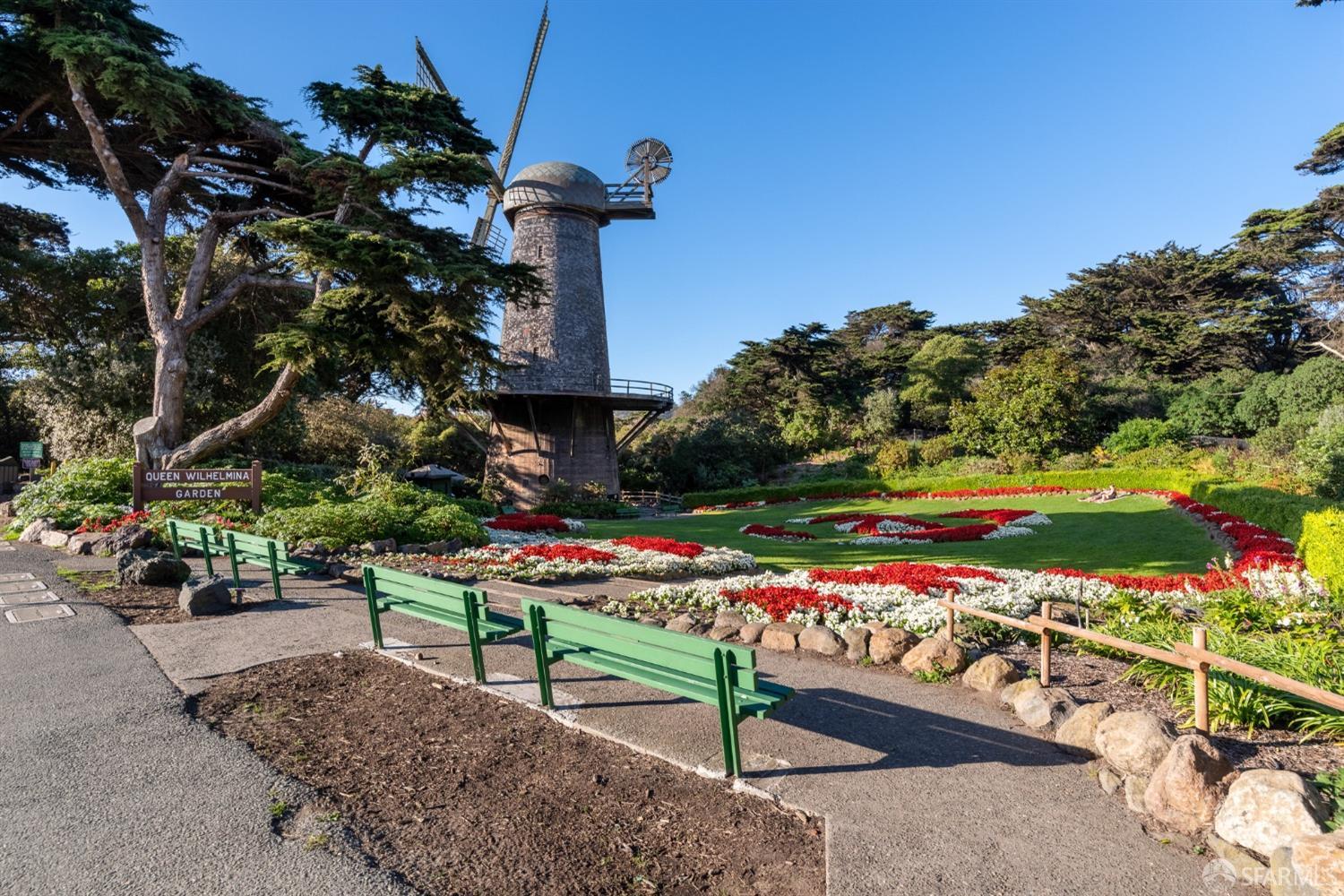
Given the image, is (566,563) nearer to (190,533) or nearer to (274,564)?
(274,564)

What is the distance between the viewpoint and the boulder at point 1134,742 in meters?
3.49

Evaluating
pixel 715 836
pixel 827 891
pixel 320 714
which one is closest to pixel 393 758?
pixel 320 714

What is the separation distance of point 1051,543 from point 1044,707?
37.2ft

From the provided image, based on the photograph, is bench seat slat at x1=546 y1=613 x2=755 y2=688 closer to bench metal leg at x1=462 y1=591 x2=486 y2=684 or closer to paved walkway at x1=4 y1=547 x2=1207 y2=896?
paved walkway at x1=4 y1=547 x2=1207 y2=896

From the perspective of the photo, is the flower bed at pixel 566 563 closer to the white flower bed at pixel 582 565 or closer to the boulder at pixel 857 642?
the white flower bed at pixel 582 565

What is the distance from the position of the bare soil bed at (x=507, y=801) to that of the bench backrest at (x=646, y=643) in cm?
58

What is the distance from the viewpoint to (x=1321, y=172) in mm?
30359

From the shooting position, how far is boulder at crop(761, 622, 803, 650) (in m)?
6.07

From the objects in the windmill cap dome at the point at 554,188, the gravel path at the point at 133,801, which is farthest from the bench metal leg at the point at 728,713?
the windmill cap dome at the point at 554,188

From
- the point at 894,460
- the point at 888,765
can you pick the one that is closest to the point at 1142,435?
Result: the point at 894,460

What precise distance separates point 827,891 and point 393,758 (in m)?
2.60

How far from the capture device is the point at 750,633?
20.9 ft

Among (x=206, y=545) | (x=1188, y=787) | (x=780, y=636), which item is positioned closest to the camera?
(x=1188, y=787)

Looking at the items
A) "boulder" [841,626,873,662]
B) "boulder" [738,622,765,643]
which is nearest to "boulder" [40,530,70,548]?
"boulder" [738,622,765,643]
